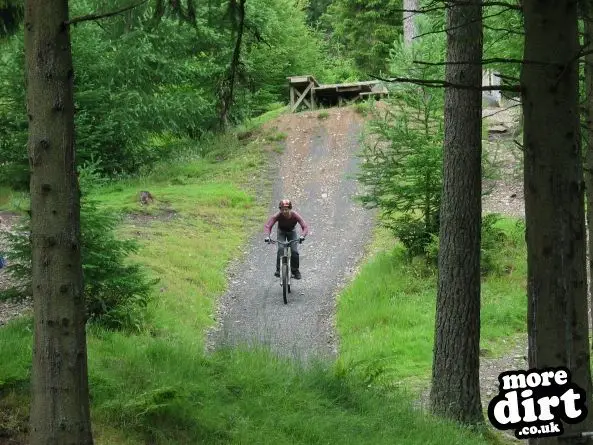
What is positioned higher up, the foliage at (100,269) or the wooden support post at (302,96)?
the wooden support post at (302,96)

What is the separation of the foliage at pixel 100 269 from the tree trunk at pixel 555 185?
5.78m

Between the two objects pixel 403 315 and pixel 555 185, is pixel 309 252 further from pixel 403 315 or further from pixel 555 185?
pixel 555 185

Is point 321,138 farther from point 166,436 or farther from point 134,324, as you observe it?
point 166,436

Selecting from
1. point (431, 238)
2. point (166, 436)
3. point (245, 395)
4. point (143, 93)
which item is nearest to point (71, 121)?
point (166, 436)

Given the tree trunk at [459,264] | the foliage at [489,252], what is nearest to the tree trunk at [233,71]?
the tree trunk at [459,264]

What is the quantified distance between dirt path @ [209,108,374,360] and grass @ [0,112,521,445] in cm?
47

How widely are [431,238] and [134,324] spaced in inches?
262

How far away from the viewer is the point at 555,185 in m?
3.48

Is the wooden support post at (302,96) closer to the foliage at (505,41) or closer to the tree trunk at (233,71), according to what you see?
the foliage at (505,41)

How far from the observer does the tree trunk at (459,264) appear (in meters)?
7.71

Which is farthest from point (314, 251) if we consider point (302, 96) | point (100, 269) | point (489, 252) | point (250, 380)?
point (302, 96)

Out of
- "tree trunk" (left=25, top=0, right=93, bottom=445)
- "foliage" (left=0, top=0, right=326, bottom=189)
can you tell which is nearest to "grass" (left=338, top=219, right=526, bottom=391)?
"tree trunk" (left=25, top=0, right=93, bottom=445)

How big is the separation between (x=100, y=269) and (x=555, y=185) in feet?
20.2

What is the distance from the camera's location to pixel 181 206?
19.6m
